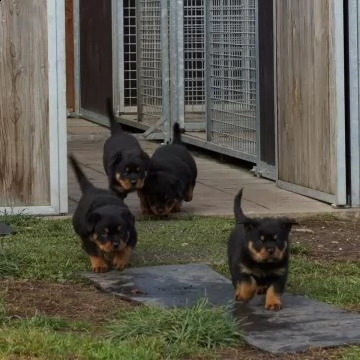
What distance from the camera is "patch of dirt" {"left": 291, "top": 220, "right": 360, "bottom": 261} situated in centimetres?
783

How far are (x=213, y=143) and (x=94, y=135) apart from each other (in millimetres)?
2884

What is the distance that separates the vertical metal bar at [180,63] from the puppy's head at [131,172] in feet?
15.6

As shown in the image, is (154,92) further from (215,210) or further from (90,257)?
(90,257)

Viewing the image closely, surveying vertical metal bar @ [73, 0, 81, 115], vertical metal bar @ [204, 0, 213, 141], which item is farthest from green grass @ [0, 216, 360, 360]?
vertical metal bar @ [73, 0, 81, 115]

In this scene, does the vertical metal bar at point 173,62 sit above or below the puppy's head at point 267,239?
above

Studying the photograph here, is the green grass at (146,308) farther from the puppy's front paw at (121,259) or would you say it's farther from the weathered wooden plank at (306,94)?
the weathered wooden plank at (306,94)

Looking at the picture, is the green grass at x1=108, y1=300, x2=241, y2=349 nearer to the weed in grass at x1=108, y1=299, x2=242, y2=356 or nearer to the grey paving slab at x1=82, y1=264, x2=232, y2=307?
the weed in grass at x1=108, y1=299, x2=242, y2=356

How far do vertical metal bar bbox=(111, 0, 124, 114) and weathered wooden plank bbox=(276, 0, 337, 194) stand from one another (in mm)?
6149

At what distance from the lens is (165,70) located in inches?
560

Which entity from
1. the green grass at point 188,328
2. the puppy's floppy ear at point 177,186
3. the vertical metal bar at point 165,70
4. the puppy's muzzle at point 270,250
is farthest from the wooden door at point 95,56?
the green grass at point 188,328

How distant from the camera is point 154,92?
15.3 m

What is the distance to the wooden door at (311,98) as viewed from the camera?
9391mm

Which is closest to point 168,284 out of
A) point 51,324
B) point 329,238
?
point 51,324

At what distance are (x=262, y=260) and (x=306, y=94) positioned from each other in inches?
165
